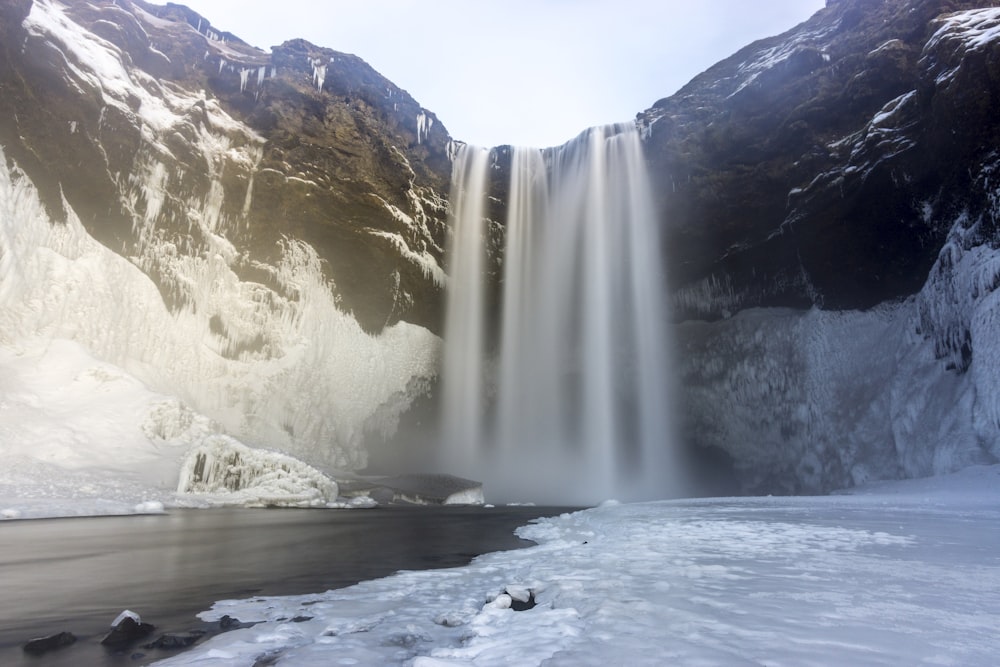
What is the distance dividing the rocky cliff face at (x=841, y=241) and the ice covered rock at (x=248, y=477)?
66.7 ft

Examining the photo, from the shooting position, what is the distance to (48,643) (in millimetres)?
3027

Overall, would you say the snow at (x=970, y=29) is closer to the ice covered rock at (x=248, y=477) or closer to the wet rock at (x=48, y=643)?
the wet rock at (x=48, y=643)

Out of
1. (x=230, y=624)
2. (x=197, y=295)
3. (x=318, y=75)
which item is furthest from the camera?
(x=318, y=75)

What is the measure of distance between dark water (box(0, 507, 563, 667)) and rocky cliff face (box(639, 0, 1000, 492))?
16949 mm

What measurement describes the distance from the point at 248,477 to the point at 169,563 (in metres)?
12.2

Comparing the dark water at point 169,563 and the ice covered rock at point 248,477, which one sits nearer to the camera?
the dark water at point 169,563

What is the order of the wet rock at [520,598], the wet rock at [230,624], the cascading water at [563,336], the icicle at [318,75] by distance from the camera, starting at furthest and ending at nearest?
the cascading water at [563,336], the icicle at [318,75], the wet rock at [520,598], the wet rock at [230,624]

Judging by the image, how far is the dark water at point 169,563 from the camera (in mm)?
3555

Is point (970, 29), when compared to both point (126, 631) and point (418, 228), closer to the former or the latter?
point (418, 228)

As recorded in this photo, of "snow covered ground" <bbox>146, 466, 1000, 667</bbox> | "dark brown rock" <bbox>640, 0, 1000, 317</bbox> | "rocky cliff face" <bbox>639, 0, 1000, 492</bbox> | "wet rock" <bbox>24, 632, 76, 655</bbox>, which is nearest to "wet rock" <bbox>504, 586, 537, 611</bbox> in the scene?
"snow covered ground" <bbox>146, 466, 1000, 667</bbox>

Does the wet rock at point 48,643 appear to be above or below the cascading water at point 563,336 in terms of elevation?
below

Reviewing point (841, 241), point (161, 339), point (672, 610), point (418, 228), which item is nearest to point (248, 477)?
point (161, 339)

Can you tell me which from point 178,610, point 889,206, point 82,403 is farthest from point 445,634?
point 889,206

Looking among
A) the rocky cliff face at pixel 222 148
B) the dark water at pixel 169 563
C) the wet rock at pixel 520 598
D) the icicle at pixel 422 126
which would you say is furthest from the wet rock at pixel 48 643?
the icicle at pixel 422 126
